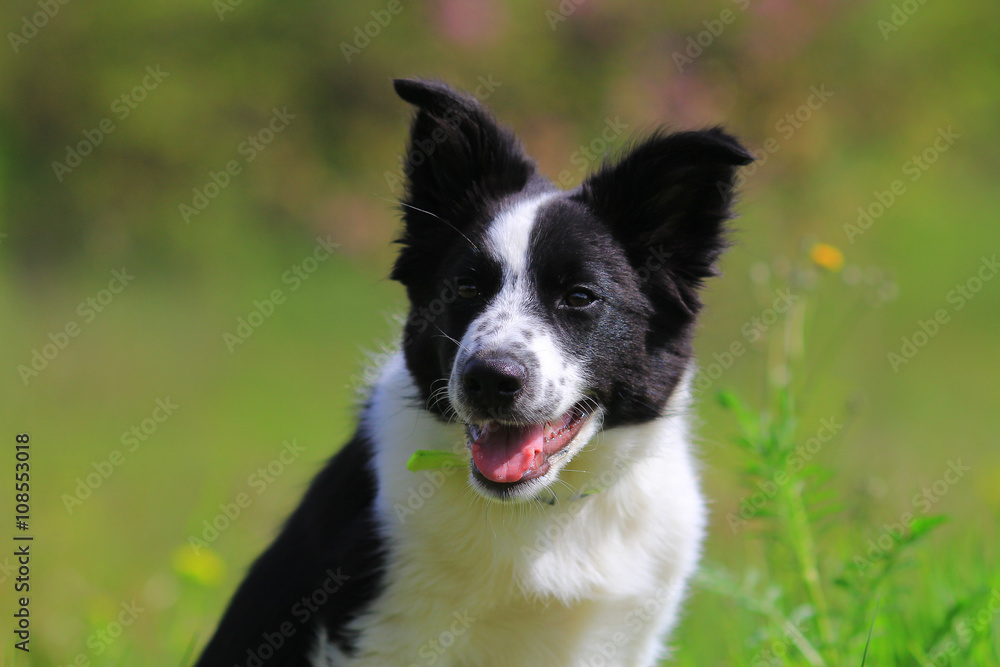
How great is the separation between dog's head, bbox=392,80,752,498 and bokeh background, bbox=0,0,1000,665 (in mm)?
3296

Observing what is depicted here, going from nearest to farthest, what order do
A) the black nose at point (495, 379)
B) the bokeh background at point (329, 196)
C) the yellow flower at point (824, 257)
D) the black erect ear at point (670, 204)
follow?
the black nose at point (495, 379)
the black erect ear at point (670, 204)
the yellow flower at point (824, 257)
the bokeh background at point (329, 196)

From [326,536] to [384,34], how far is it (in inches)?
294

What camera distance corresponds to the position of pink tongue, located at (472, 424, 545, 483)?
2918 millimetres

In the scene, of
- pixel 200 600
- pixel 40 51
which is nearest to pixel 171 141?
pixel 40 51

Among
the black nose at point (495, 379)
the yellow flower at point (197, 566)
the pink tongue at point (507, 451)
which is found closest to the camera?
the black nose at point (495, 379)

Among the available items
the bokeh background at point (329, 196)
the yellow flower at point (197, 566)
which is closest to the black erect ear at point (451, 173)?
the yellow flower at point (197, 566)

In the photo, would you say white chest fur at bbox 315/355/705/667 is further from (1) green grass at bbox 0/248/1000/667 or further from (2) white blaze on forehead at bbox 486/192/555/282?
(2) white blaze on forehead at bbox 486/192/555/282

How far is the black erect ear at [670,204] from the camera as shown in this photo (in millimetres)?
3256

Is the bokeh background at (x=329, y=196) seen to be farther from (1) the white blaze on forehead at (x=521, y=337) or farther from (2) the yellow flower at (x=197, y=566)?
(1) the white blaze on forehead at (x=521, y=337)

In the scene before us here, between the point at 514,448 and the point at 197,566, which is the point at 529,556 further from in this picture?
the point at 197,566

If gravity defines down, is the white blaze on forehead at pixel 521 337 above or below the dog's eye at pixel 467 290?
above

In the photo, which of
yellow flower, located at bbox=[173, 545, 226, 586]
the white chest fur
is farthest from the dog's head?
yellow flower, located at bbox=[173, 545, 226, 586]

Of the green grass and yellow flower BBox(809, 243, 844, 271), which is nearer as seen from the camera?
the green grass

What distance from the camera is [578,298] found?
3.10m
